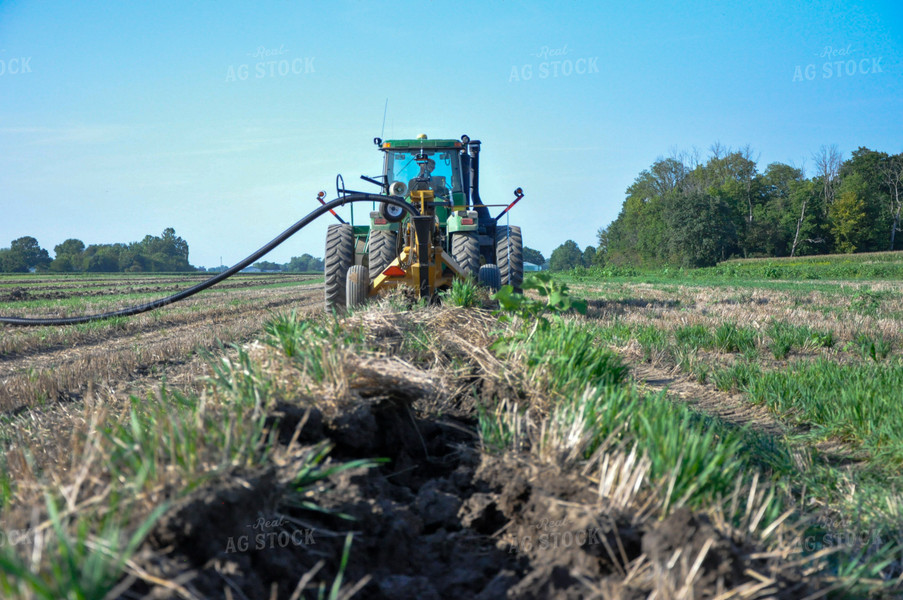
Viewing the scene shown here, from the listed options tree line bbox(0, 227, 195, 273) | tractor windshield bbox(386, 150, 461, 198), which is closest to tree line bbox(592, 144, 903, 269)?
tractor windshield bbox(386, 150, 461, 198)

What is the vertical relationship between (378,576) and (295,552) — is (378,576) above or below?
below

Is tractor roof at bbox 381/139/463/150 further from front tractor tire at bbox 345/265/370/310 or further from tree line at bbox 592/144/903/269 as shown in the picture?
tree line at bbox 592/144/903/269

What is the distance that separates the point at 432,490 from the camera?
2.31 m

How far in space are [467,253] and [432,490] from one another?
664cm

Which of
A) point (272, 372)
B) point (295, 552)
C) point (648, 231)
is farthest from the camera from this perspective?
point (648, 231)

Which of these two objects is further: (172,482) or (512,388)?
(512,388)

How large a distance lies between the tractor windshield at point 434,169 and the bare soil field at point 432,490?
6720 mm

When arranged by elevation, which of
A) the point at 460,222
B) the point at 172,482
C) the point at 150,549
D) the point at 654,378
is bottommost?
the point at 654,378

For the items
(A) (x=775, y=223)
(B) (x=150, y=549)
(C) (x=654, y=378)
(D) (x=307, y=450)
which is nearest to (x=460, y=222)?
(C) (x=654, y=378)

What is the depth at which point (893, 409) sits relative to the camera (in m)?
3.47

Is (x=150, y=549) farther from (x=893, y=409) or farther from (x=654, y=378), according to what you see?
(x=654, y=378)

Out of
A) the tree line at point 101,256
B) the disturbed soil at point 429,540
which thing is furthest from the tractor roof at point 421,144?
the tree line at point 101,256

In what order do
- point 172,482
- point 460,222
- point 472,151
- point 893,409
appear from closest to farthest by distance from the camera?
point 172,482 → point 893,409 → point 460,222 → point 472,151

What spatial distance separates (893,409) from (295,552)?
3.67 meters
